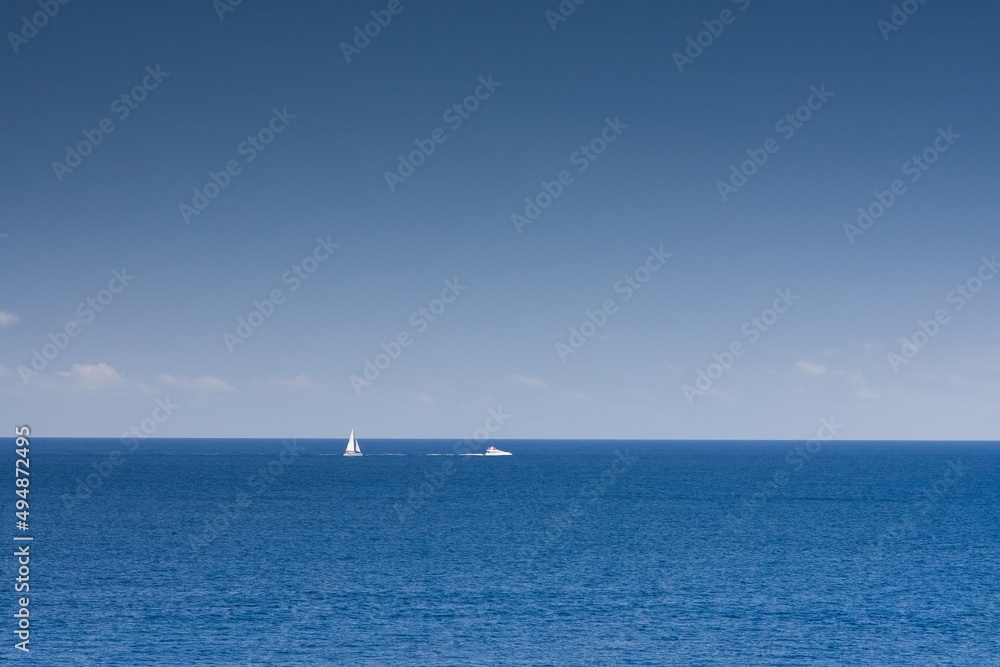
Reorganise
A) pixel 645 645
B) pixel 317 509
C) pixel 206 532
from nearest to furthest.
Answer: pixel 645 645 → pixel 206 532 → pixel 317 509

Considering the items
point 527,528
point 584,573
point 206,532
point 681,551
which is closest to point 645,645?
point 584,573

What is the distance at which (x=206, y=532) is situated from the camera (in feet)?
A: 295

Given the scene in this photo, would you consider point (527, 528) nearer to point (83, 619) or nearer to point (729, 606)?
point (729, 606)

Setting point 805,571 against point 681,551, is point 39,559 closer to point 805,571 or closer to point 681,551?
point 681,551

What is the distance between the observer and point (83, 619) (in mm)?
50625

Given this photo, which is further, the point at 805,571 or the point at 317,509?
the point at 317,509

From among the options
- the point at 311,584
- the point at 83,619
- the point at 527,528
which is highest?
the point at 527,528

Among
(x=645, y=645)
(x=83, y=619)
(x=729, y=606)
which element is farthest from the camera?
(x=729, y=606)

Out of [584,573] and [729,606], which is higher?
[584,573]

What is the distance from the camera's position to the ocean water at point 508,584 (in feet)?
152

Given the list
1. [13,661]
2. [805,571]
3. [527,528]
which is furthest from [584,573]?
[13,661]

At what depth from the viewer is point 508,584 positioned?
205ft

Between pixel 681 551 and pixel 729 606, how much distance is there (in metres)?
21.9

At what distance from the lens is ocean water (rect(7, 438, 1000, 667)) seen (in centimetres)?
4644
